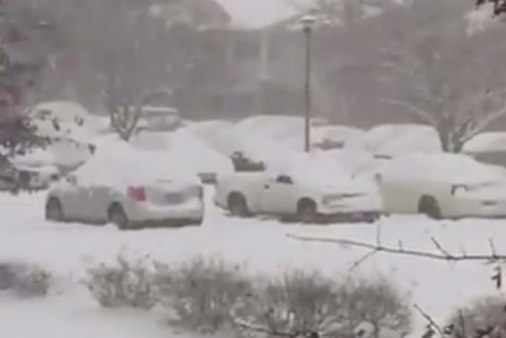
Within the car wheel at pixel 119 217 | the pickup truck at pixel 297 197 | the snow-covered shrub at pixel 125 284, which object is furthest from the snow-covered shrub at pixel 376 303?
the car wheel at pixel 119 217

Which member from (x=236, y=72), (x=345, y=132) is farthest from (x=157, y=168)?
(x=345, y=132)

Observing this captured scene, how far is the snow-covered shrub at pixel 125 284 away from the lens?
2635 mm

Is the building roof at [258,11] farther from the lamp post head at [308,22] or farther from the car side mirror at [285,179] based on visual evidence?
the car side mirror at [285,179]

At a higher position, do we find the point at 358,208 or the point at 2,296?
the point at 358,208

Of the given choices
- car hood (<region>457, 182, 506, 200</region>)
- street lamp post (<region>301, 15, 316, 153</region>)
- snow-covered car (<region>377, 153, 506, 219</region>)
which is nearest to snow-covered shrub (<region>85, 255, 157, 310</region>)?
street lamp post (<region>301, 15, 316, 153</region>)

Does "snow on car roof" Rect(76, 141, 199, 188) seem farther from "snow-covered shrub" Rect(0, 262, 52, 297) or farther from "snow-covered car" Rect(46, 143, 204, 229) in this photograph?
"snow-covered shrub" Rect(0, 262, 52, 297)

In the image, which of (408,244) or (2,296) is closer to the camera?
(408,244)

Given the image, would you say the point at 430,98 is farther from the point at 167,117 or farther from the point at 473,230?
the point at 167,117

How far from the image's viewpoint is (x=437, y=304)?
8.30 feet

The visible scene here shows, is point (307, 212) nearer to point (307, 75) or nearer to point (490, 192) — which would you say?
point (307, 75)

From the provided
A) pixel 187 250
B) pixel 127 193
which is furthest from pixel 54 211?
pixel 187 250

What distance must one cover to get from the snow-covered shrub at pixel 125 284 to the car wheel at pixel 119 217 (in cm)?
10

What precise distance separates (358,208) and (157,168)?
0.54 m

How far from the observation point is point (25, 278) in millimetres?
2703
